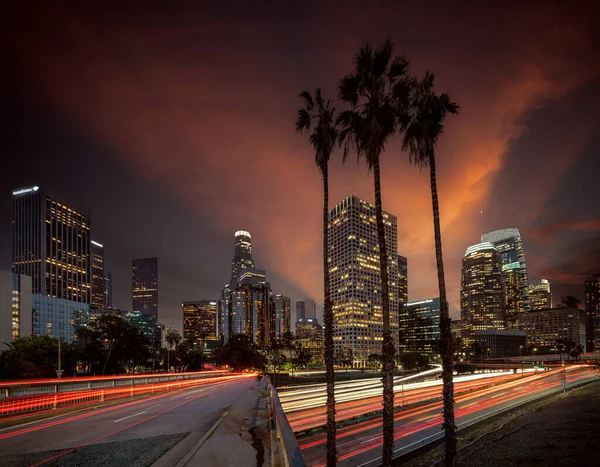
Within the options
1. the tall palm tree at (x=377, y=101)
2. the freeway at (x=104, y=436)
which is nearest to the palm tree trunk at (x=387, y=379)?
the tall palm tree at (x=377, y=101)

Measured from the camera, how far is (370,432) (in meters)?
27.9

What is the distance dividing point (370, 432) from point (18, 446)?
20807 millimetres

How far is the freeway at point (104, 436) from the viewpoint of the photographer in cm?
1398

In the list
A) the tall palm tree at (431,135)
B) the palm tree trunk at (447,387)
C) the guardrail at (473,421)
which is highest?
the tall palm tree at (431,135)

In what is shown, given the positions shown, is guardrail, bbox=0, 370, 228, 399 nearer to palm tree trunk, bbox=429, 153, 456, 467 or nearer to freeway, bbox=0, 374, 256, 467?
freeway, bbox=0, 374, 256, 467

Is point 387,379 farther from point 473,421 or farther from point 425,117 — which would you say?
point 473,421

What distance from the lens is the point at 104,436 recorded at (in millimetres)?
17484

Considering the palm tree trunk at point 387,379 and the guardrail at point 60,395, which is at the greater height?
the palm tree trunk at point 387,379

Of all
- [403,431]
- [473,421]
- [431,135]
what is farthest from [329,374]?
[473,421]

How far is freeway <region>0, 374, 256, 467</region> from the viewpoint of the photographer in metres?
14.0

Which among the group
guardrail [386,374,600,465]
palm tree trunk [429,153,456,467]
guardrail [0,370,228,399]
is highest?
palm tree trunk [429,153,456,467]

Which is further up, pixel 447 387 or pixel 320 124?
pixel 320 124

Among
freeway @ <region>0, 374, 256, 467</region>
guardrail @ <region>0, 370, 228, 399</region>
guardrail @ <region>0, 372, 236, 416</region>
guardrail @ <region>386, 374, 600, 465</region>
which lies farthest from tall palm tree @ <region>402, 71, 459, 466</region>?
guardrail @ <region>0, 370, 228, 399</region>

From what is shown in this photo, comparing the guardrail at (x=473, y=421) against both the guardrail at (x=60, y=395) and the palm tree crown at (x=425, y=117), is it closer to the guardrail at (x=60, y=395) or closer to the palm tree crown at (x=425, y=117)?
the palm tree crown at (x=425, y=117)
